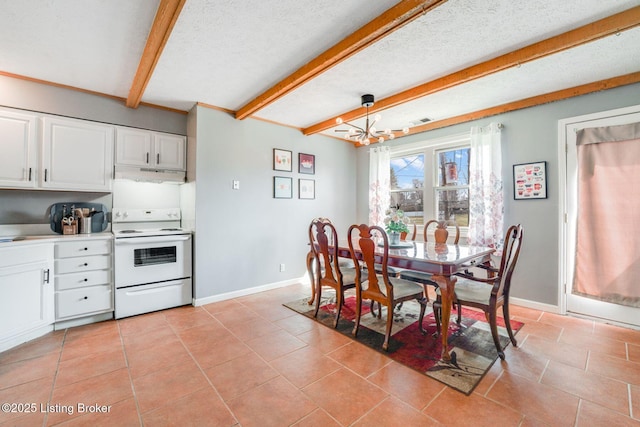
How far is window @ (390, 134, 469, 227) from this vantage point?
3965 millimetres

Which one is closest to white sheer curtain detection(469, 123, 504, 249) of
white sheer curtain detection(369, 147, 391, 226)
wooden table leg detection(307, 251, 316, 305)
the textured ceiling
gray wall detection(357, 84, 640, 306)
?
gray wall detection(357, 84, 640, 306)

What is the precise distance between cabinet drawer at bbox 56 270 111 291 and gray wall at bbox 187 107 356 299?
0.89 m

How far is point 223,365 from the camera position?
2.06 meters

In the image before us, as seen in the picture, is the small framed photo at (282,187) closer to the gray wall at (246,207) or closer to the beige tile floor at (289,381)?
the gray wall at (246,207)

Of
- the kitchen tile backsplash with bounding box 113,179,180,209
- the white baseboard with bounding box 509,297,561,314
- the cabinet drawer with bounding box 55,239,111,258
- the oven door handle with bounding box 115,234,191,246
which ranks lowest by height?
the white baseboard with bounding box 509,297,561,314

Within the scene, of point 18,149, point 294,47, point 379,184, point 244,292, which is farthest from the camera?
point 379,184

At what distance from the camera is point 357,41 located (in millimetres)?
2016

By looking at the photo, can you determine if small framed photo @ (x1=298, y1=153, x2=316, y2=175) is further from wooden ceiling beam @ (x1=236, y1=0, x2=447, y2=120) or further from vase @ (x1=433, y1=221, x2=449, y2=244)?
vase @ (x1=433, y1=221, x2=449, y2=244)

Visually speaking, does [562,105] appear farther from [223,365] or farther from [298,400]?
[223,365]

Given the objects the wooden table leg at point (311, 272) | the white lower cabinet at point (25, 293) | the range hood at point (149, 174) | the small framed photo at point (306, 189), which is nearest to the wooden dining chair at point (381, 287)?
the wooden table leg at point (311, 272)

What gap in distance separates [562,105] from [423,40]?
2.12 metres

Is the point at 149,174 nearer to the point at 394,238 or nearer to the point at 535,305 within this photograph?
the point at 394,238

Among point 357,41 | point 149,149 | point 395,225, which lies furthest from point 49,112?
point 395,225

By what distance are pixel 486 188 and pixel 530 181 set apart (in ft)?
1.48
